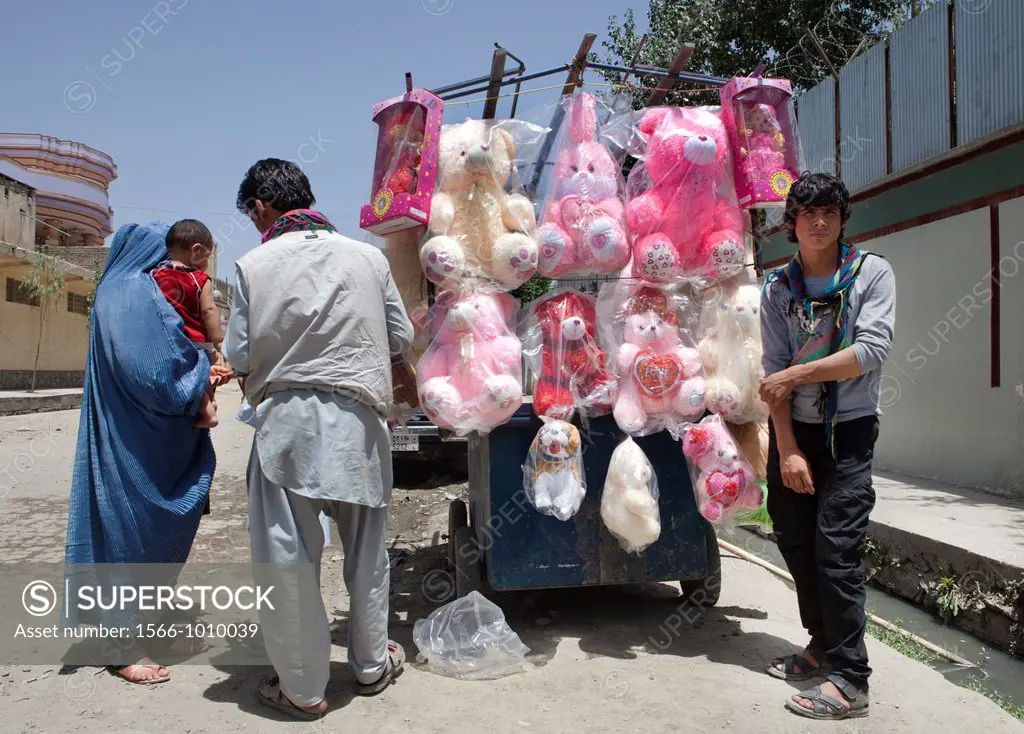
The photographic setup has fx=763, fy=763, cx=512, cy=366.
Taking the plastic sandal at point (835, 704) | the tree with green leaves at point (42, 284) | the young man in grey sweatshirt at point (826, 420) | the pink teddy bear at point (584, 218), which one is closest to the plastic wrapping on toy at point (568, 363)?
the pink teddy bear at point (584, 218)

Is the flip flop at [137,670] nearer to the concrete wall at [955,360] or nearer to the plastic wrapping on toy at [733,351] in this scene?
the plastic wrapping on toy at [733,351]

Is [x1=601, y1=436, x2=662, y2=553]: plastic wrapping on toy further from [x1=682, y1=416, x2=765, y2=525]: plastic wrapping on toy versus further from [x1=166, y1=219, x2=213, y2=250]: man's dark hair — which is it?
[x1=166, y1=219, x2=213, y2=250]: man's dark hair

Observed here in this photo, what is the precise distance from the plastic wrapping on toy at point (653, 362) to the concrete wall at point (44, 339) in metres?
15.6

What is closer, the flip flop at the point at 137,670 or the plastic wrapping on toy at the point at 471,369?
the flip flop at the point at 137,670

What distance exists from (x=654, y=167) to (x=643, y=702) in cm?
229

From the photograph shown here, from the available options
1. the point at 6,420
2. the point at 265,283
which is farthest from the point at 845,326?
the point at 6,420

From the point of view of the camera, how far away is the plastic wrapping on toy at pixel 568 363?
3.41 metres

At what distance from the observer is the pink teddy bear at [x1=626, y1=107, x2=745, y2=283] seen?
340cm

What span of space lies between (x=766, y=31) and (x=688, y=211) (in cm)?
1045

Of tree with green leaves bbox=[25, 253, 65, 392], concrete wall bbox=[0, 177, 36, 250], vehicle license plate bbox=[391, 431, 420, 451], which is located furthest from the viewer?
concrete wall bbox=[0, 177, 36, 250]

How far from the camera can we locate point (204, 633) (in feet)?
11.6

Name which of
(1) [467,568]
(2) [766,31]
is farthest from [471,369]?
(2) [766,31]

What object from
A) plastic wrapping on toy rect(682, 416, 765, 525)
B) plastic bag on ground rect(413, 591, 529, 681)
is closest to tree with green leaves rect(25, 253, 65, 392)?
plastic bag on ground rect(413, 591, 529, 681)

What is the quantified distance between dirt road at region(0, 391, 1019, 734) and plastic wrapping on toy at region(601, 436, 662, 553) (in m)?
0.55
